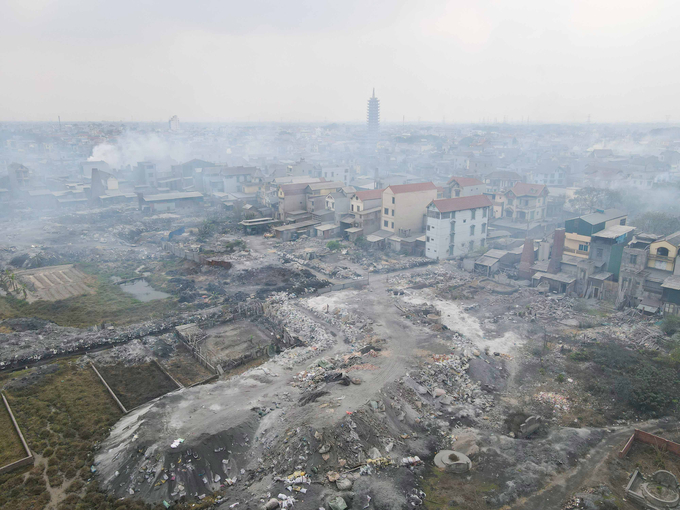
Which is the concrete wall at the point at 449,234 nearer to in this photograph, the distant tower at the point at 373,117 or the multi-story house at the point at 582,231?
the multi-story house at the point at 582,231

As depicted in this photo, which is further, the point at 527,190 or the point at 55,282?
the point at 527,190

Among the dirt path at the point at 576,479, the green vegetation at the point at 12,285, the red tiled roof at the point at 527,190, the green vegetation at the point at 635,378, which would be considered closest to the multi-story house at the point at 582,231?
the green vegetation at the point at 635,378

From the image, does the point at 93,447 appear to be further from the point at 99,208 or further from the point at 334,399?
the point at 99,208

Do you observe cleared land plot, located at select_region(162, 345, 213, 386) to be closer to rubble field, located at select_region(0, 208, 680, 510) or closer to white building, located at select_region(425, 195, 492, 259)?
rubble field, located at select_region(0, 208, 680, 510)

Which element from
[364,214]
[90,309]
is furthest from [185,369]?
[364,214]

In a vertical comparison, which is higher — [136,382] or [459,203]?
[459,203]

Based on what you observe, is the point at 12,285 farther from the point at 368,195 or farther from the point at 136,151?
the point at 136,151
